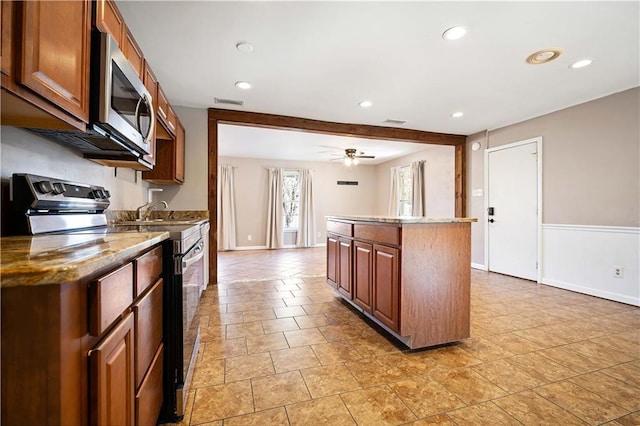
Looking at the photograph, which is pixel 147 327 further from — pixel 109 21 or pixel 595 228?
pixel 595 228

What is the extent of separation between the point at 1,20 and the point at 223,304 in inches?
108

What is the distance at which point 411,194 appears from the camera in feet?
23.2

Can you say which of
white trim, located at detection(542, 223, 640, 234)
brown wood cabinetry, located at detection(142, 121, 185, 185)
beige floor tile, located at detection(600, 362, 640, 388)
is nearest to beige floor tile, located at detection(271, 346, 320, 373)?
beige floor tile, located at detection(600, 362, 640, 388)

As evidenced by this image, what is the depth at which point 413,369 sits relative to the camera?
1884 millimetres

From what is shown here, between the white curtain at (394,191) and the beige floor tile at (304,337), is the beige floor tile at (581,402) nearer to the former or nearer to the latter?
the beige floor tile at (304,337)

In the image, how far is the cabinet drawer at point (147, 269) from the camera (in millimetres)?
1028

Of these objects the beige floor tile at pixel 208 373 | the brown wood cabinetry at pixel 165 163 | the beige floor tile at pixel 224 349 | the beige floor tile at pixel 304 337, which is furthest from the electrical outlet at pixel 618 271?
the brown wood cabinetry at pixel 165 163

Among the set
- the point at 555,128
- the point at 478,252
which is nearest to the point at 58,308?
the point at 555,128

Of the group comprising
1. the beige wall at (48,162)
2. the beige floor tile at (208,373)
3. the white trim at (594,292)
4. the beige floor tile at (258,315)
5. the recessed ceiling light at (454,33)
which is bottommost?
the beige floor tile at (208,373)

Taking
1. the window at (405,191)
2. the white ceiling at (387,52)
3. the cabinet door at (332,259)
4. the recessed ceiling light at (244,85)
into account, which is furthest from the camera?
the window at (405,191)

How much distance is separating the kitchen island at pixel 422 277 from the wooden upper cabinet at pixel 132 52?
195cm

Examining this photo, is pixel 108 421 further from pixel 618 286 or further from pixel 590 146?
pixel 590 146

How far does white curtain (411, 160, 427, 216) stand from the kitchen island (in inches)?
181

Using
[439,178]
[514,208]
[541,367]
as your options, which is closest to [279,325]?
[541,367]
